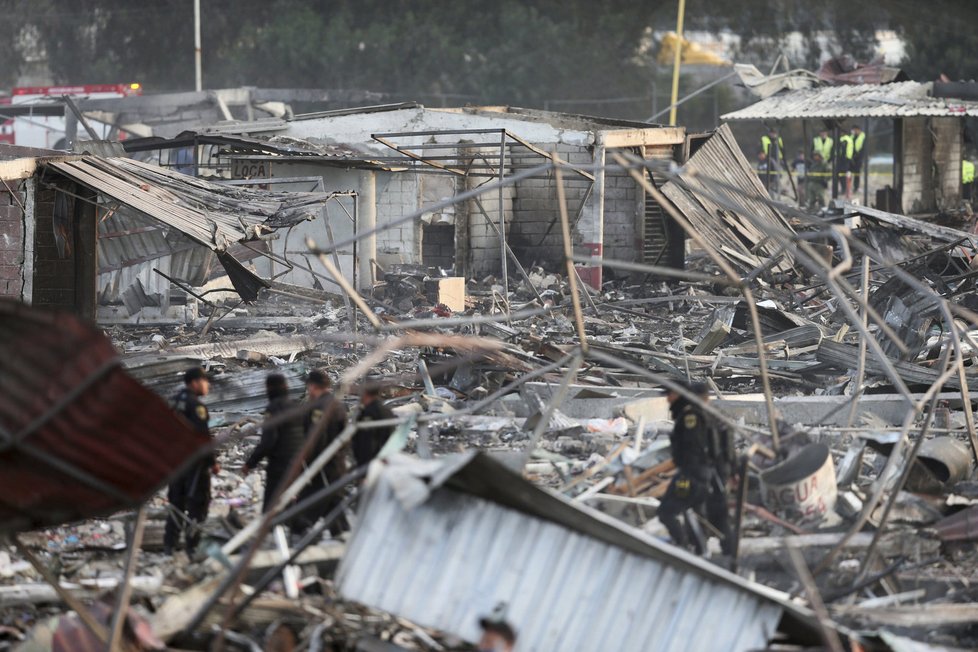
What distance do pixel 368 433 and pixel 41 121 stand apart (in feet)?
91.9

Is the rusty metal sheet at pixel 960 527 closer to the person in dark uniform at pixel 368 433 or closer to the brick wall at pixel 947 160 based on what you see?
the person in dark uniform at pixel 368 433

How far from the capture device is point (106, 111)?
32.3 metres

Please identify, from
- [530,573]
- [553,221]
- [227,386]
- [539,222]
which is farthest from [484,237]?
[530,573]

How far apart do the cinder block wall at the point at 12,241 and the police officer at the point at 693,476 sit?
856 cm

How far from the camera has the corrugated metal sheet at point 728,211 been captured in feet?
68.1

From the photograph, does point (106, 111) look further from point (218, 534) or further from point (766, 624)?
point (766, 624)

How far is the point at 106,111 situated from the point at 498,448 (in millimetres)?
25048

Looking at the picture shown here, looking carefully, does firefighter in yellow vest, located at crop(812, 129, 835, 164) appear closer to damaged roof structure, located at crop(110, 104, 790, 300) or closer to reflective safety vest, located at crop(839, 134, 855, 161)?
reflective safety vest, located at crop(839, 134, 855, 161)

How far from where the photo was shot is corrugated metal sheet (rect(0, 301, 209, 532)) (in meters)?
4.80

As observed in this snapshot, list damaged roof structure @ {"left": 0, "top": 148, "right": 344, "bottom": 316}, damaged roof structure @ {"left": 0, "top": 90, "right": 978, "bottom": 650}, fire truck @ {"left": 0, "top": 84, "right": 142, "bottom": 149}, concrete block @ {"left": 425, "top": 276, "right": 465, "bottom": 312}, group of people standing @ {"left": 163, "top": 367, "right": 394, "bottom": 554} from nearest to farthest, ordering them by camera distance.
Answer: damaged roof structure @ {"left": 0, "top": 90, "right": 978, "bottom": 650} → group of people standing @ {"left": 163, "top": 367, "right": 394, "bottom": 554} → damaged roof structure @ {"left": 0, "top": 148, "right": 344, "bottom": 316} → concrete block @ {"left": 425, "top": 276, "right": 465, "bottom": 312} → fire truck @ {"left": 0, "top": 84, "right": 142, "bottom": 149}

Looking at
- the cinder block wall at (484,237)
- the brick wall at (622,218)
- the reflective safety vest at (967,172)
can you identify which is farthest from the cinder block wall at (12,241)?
the reflective safety vest at (967,172)

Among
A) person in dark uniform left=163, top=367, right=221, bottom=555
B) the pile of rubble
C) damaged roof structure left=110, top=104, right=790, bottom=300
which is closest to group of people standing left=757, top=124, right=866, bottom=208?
damaged roof structure left=110, top=104, right=790, bottom=300

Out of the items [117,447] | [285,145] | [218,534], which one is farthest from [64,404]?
[285,145]

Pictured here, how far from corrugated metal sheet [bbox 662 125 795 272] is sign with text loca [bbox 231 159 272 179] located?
658 centimetres
